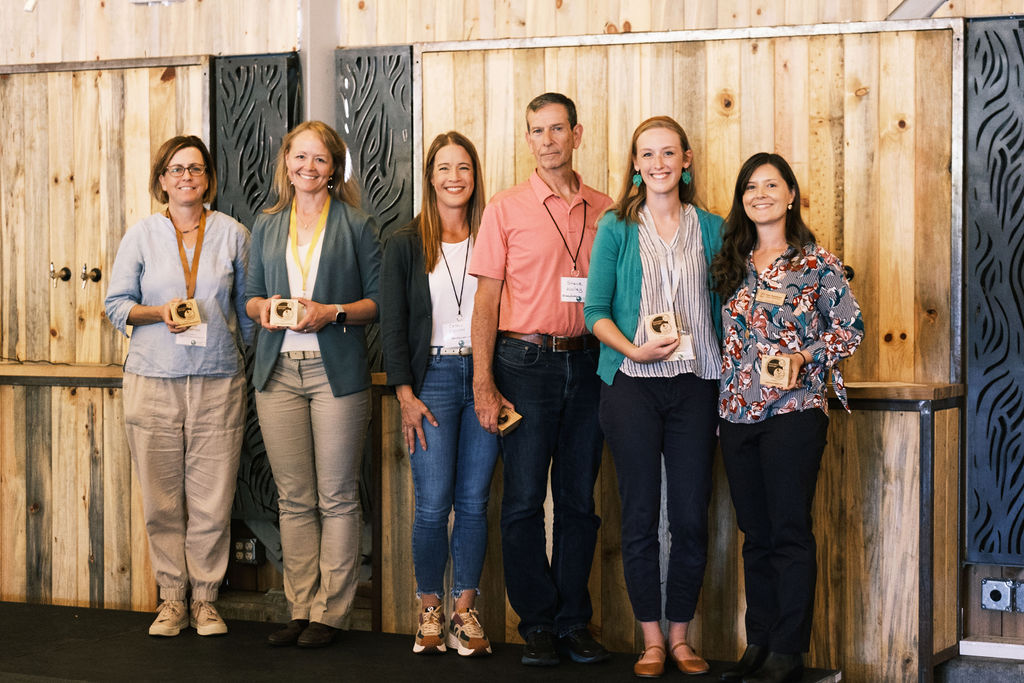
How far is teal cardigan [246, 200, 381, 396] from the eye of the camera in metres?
3.17

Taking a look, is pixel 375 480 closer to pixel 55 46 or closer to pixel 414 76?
pixel 414 76

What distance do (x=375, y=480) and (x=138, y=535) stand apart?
1.02m

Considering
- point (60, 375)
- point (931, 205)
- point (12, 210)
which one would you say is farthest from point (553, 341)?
point (12, 210)

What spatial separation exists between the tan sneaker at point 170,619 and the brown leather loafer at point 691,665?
1.66 meters

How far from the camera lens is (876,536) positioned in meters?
3.10

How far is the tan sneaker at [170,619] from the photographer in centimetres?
336

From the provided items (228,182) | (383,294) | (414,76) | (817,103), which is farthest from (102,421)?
(817,103)

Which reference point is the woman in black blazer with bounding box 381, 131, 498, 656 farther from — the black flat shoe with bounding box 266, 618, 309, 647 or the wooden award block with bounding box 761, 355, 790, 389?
the wooden award block with bounding box 761, 355, 790, 389

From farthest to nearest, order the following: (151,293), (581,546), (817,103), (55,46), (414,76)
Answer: (55,46)
(414,76)
(817,103)
(151,293)
(581,546)

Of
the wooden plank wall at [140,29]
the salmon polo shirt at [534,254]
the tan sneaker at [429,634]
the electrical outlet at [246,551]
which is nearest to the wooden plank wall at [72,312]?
the wooden plank wall at [140,29]

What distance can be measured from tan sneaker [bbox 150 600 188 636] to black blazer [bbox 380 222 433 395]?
1.13 metres

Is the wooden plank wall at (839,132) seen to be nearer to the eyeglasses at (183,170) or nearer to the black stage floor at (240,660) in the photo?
the eyeglasses at (183,170)

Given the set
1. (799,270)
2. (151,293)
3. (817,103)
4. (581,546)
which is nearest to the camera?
(799,270)

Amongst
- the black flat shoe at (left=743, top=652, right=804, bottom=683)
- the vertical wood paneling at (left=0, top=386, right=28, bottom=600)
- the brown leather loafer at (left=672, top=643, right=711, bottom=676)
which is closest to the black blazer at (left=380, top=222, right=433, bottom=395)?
the brown leather loafer at (left=672, top=643, right=711, bottom=676)
